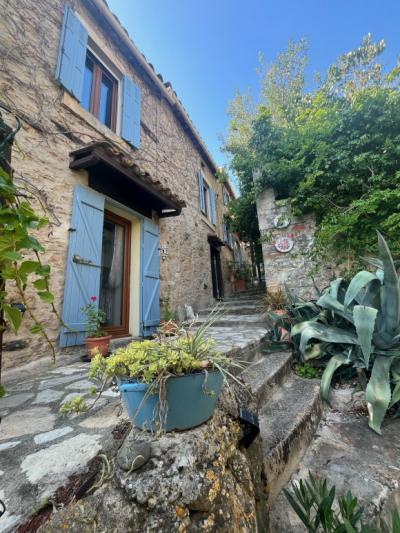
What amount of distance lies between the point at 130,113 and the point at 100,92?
54cm

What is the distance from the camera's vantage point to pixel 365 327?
→ 168 centimetres

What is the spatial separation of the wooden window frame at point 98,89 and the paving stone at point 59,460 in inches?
174

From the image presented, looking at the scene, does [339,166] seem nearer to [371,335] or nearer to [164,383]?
[371,335]

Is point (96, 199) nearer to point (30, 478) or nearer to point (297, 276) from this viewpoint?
point (30, 478)

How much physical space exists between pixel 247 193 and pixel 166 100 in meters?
3.10

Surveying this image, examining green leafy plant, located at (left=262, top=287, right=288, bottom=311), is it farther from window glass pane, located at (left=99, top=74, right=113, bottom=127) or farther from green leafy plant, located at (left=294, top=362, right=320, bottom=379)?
window glass pane, located at (left=99, top=74, right=113, bottom=127)

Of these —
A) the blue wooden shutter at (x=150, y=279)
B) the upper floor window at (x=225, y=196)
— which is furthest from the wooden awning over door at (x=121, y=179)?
the upper floor window at (x=225, y=196)

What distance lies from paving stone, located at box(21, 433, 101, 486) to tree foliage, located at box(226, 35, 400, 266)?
3.98 meters

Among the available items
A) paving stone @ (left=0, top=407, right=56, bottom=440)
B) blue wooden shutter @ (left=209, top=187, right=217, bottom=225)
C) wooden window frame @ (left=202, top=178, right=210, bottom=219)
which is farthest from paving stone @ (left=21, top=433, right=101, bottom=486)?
blue wooden shutter @ (left=209, top=187, right=217, bottom=225)

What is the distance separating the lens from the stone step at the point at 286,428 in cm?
115

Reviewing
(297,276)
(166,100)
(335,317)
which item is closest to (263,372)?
(335,317)

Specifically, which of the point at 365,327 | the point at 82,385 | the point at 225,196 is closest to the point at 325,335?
the point at 365,327

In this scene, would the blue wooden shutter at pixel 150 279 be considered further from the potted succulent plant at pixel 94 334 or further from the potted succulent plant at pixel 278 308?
the potted succulent plant at pixel 278 308

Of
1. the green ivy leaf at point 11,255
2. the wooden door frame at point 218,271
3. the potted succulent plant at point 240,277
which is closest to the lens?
the green ivy leaf at point 11,255
